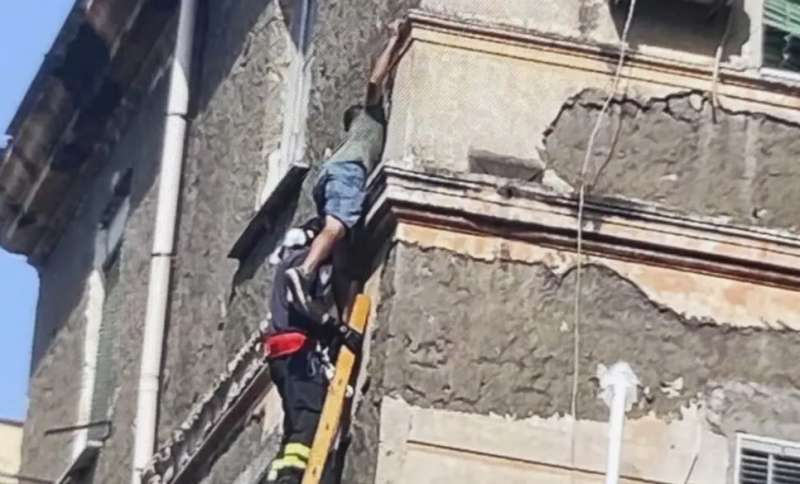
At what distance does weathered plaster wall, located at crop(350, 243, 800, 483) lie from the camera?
1089 centimetres

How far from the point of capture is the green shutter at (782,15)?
460 inches

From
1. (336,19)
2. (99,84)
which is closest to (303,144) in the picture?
(336,19)

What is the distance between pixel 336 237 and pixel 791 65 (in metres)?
1.99

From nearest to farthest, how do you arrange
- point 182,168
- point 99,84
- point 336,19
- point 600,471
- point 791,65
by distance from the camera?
point 600,471, point 791,65, point 336,19, point 182,168, point 99,84

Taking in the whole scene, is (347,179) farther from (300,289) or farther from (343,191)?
(300,289)

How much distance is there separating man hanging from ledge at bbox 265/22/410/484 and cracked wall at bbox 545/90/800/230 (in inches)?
31.7

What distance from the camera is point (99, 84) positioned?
17.4 m

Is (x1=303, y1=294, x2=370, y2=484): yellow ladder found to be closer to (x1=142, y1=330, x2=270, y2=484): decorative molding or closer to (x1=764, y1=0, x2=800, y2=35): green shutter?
(x1=142, y1=330, x2=270, y2=484): decorative molding

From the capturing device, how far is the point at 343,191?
36.9 ft

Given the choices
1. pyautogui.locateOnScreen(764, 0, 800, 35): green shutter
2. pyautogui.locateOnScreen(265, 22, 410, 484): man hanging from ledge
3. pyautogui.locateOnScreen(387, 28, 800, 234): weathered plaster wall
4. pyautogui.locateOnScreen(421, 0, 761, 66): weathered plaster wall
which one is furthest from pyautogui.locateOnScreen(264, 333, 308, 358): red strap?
pyautogui.locateOnScreen(764, 0, 800, 35): green shutter

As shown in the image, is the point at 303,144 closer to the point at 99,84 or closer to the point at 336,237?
the point at 336,237

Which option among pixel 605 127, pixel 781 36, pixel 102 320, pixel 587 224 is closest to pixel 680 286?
pixel 587 224

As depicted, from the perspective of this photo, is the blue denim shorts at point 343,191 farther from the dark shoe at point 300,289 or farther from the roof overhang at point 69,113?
the roof overhang at point 69,113

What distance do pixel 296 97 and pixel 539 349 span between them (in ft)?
10.0
